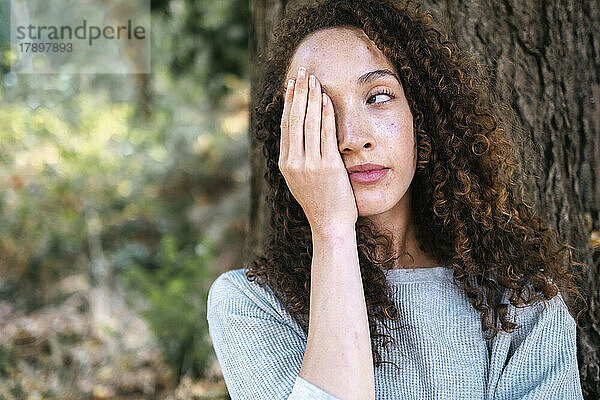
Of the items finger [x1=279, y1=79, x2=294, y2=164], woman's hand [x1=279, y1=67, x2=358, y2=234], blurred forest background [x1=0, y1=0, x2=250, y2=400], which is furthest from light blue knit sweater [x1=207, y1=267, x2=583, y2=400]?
blurred forest background [x1=0, y1=0, x2=250, y2=400]

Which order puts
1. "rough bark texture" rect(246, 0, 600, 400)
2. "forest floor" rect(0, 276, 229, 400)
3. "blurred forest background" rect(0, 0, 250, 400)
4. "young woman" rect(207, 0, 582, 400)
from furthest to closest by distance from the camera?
"blurred forest background" rect(0, 0, 250, 400) < "forest floor" rect(0, 276, 229, 400) < "rough bark texture" rect(246, 0, 600, 400) < "young woman" rect(207, 0, 582, 400)

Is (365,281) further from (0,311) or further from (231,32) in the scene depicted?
(0,311)

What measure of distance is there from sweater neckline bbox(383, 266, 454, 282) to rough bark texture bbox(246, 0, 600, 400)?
1.92 feet

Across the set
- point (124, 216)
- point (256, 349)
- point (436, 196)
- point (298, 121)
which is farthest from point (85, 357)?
point (298, 121)

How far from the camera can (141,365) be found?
4.64m

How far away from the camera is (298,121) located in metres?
1.74

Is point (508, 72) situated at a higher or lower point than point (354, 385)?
higher

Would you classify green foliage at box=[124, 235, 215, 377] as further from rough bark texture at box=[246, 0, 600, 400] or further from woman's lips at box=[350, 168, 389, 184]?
woman's lips at box=[350, 168, 389, 184]

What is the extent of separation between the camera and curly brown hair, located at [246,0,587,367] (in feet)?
6.37

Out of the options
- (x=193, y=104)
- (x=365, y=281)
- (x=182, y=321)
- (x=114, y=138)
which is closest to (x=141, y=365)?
(x=182, y=321)

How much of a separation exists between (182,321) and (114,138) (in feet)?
8.43

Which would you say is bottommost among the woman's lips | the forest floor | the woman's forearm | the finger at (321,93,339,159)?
the forest floor

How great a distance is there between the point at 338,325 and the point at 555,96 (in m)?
1.37

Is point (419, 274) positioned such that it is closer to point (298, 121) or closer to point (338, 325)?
point (338, 325)
